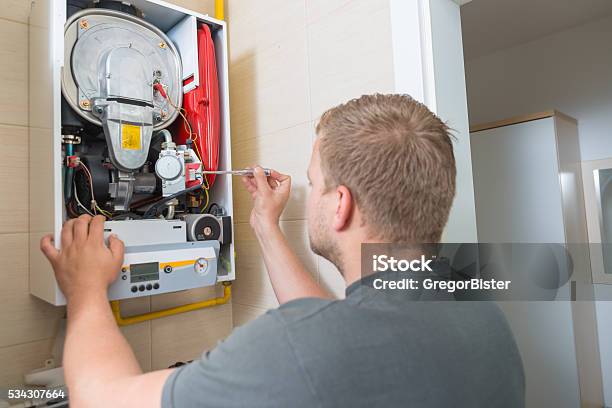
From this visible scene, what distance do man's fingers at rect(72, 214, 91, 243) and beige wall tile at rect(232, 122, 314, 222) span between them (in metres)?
0.63

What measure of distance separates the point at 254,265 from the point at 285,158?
44cm

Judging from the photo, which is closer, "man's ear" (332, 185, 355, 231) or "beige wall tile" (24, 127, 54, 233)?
"man's ear" (332, 185, 355, 231)

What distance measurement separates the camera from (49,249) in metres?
0.96

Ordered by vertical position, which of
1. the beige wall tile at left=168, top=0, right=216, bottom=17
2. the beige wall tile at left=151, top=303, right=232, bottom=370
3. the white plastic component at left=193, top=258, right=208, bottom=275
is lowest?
the beige wall tile at left=151, top=303, right=232, bottom=370

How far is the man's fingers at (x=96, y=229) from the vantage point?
3.15 feet

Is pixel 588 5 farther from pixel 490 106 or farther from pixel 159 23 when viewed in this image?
pixel 159 23

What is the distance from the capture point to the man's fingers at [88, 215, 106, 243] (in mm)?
961

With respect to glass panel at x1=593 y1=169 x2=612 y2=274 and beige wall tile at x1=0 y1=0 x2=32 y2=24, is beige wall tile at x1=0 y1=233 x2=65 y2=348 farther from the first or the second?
glass panel at x1=593 y1=169 x2=612 y2=274

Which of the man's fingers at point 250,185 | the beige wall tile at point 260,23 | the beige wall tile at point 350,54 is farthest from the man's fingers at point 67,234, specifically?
the beige wall tile at point 260,23

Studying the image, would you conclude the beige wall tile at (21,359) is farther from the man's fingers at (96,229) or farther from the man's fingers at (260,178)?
the man's fingers at (260,178)

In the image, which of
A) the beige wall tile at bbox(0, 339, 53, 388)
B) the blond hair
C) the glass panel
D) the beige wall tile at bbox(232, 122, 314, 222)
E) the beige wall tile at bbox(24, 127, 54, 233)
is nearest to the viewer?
the blond hair

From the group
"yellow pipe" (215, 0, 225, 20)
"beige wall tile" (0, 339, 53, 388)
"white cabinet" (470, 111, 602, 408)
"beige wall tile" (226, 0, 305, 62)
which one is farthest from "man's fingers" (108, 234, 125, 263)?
"white cabinet" (470, 111, 602, 408)

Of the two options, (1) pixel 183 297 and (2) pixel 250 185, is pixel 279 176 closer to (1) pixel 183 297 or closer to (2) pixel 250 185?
(2) pixel 250 185

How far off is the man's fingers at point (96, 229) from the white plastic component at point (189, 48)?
20.5 inches
